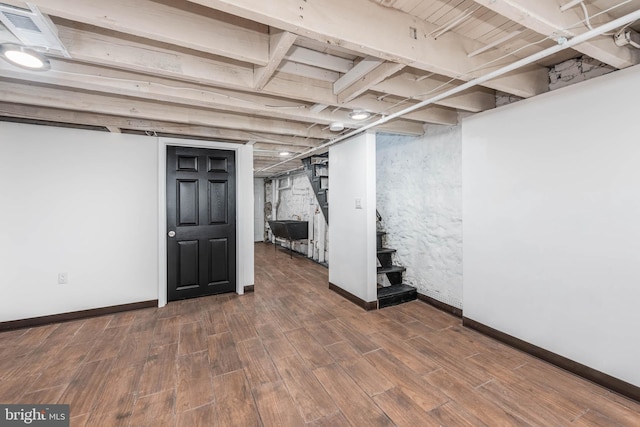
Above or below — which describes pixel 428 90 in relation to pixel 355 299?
above

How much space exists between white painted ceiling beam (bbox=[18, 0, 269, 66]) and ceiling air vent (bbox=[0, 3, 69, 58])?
0.47 ft

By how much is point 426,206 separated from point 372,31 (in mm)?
2460

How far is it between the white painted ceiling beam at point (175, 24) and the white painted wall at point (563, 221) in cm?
221

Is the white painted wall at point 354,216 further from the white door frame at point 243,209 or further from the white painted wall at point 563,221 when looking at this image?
the white door frame at point 243,209

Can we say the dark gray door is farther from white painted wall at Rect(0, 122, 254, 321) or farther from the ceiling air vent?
the ceiling air vent

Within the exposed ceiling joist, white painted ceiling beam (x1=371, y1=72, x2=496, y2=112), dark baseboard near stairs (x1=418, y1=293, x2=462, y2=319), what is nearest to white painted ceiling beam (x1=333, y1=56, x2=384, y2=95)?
white painted ceiling beam (x1=371, y1=72, x2=496, y2=112)

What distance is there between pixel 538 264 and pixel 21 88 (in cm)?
445

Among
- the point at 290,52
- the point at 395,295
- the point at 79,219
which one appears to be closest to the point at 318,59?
the point at 290,52

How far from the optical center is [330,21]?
1.37 metres

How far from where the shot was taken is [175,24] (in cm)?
145

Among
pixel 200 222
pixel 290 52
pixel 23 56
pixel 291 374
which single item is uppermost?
pixel 290 52

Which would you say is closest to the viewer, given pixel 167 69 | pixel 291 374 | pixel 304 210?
pixel 167 69

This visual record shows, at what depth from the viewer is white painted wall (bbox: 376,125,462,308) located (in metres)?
3.15

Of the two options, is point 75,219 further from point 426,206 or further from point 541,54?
point 541,54
